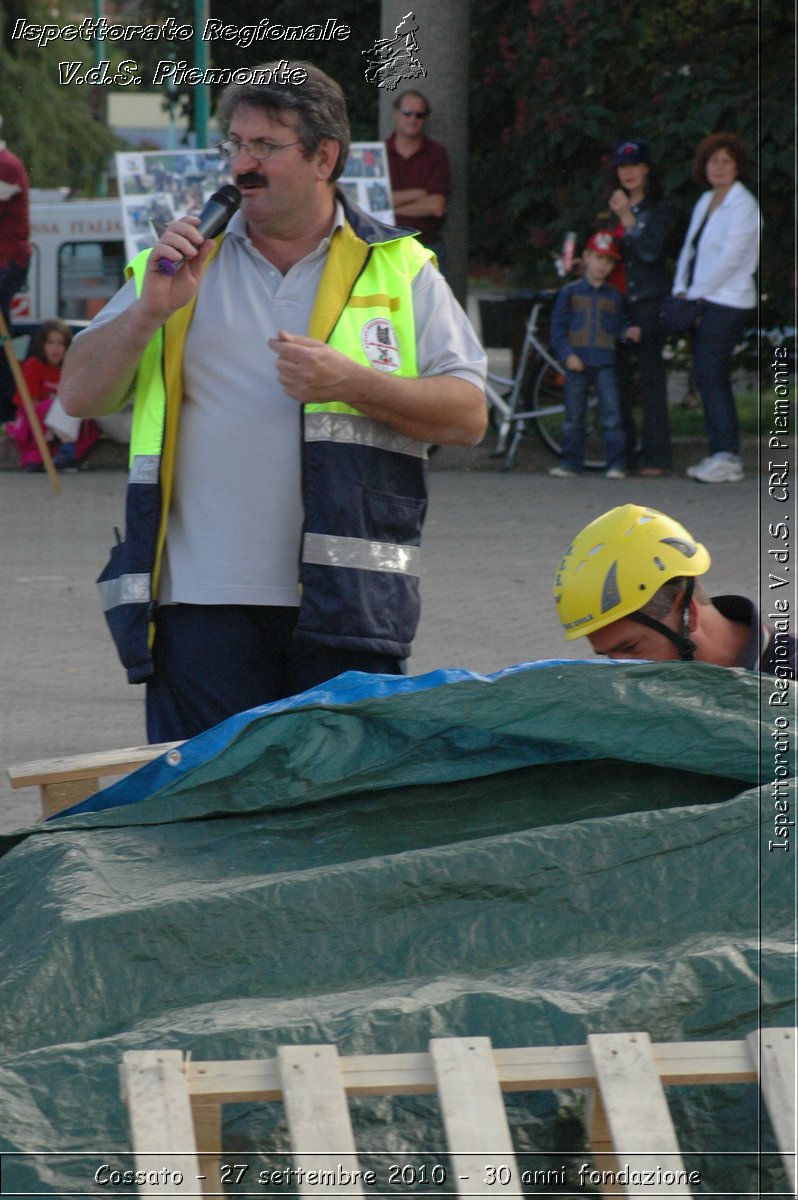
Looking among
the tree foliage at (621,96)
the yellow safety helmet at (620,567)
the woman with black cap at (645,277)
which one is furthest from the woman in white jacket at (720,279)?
the yellow safety helmet at (620,567)

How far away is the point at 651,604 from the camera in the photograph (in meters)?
3.38

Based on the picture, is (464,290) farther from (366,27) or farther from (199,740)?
(199,740)

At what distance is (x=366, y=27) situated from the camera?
14930 millimetres

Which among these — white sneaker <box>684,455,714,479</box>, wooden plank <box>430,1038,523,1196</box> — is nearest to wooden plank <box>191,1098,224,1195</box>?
→ wooden plank <box>430,1038,523,1196</box>

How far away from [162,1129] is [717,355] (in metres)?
9.85

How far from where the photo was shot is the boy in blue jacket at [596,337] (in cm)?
1180

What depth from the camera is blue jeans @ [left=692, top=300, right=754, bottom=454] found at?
11383 mm

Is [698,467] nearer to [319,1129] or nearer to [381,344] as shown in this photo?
[381,344]

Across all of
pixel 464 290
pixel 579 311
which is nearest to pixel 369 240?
pixel 579 311

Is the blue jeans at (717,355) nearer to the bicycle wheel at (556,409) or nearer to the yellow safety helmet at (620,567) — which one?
the bicycle wheel at (556,409)

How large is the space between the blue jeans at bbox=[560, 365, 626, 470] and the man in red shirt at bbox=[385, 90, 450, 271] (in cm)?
144

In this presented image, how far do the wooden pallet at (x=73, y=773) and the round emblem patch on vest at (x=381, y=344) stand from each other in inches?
36.5

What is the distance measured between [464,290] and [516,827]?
35.4 feet

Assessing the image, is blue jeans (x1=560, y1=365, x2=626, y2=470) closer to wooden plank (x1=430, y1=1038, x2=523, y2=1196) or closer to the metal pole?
the metal pole
